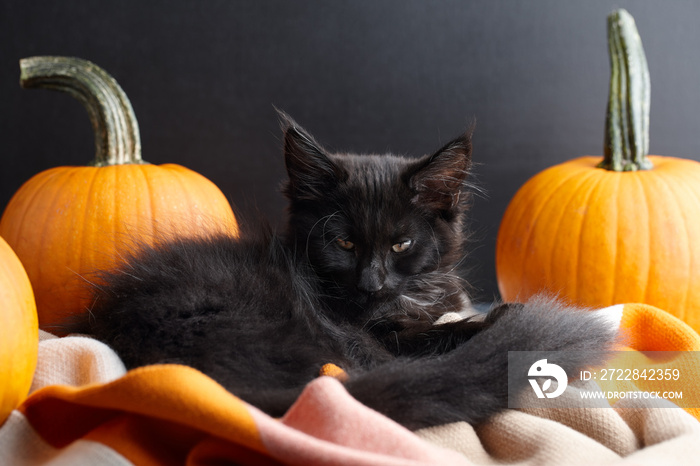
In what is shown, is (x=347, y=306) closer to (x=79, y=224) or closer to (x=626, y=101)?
(x=79, y=224)

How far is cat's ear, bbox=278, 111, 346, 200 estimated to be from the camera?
4.52ft

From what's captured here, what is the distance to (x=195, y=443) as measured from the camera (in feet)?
2.84

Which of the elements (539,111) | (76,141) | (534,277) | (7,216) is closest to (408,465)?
(534,277)

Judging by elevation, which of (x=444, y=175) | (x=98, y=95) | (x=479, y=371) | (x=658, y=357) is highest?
(x=98, y=95)

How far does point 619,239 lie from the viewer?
1.75 m

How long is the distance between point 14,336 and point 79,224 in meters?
0.81

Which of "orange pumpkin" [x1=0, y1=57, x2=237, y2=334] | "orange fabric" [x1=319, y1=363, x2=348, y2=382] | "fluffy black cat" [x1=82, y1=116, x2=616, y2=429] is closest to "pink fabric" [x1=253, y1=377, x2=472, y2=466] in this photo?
"fluffy black cat" [x1=82, y1=116, x2=616, y2=429]

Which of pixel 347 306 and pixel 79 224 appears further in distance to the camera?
pixel 79 224

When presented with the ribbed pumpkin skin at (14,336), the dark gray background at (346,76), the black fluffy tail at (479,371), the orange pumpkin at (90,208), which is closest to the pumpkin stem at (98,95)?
the orange pumpkin at (90,208)

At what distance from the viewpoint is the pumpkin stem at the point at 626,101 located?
6.16ft

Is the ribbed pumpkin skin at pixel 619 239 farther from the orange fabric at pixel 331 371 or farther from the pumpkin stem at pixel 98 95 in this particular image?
the pumpkin stem at pixel 98 95

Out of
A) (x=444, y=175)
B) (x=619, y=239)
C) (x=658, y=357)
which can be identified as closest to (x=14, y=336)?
(x=444, y=175)

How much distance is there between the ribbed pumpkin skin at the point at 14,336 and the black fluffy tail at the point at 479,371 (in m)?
0.56

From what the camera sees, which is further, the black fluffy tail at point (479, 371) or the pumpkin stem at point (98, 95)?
the pumpkin stem at point (98, 95)
